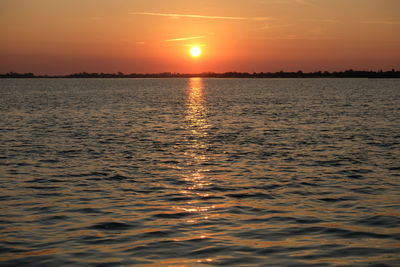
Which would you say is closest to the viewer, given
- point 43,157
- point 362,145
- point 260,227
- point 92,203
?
point 260,227

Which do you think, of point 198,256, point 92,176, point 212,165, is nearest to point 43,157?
point 92,176

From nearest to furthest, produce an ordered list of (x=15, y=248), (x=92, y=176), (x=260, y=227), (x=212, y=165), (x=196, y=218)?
(x=15, y=248) → (x=260, y=227) → (x=196, y=218) → (x=92, y=176) → (x=212, y=165)

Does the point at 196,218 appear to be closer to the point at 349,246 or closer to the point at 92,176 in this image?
the point at 349,246

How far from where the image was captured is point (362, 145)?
3288 centimetres

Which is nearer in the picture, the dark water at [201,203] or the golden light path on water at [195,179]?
the dark water at [201,203]

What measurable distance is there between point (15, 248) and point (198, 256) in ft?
15.8

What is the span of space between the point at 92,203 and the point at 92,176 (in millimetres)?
5165

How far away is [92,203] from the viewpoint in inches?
675

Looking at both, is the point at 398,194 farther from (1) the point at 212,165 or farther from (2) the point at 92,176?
(2) the point at 92,176

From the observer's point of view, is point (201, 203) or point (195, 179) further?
point (195, 179)

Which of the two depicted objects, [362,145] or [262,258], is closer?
[262,258]

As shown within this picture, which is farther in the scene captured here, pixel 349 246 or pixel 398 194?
pixel 398 194

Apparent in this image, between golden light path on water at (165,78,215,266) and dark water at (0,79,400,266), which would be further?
golden light path on water at (165,78,215,266)

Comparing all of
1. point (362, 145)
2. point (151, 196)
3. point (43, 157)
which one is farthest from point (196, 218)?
point (362, 145)
